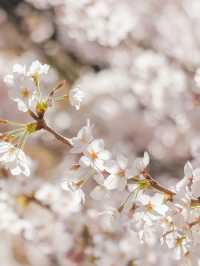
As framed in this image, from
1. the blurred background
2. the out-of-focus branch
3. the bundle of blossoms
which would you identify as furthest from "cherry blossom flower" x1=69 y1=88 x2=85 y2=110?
the out-of-focus branch

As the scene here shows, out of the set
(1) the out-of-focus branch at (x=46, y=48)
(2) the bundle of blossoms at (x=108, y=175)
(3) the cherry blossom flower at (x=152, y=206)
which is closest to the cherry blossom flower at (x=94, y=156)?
(2) the bundle of blossoms at (x=108, y=175)

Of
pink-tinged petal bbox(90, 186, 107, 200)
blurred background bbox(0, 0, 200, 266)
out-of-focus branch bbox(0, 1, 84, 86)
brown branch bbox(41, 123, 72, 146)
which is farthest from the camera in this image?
out-of-focus branch bbox(0, 1, 84, 86)

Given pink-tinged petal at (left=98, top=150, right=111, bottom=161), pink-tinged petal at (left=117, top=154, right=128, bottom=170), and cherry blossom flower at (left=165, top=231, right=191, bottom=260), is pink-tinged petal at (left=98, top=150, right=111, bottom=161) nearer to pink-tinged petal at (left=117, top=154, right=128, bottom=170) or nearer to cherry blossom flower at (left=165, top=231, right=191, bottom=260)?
pink-tinged petal at (left=117, top=154, right=128, bottom=170)

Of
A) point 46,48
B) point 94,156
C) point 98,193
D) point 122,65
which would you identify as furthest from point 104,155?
Answer: point 122,65

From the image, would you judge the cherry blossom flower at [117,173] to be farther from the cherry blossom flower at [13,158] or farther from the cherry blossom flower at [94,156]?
the cherry blossom flower at [13,158]

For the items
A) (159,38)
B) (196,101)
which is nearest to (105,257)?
(196,101)

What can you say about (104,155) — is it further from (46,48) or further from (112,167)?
(46,48)
